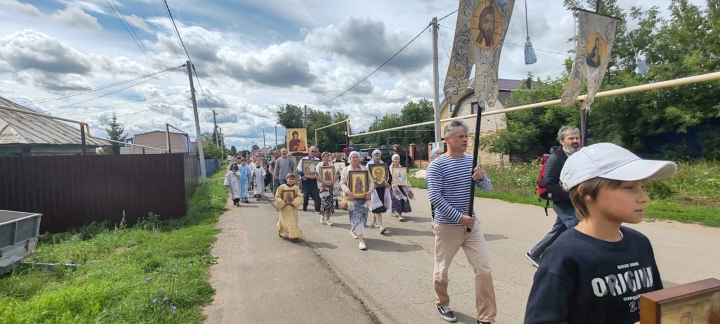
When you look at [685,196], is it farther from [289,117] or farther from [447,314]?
[289,117]

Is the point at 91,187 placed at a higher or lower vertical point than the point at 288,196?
higher

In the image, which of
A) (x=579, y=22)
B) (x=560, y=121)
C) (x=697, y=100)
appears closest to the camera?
(x=579, y=22)

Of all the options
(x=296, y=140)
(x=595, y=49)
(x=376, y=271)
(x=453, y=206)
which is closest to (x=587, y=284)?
A: (x=453, y=206)

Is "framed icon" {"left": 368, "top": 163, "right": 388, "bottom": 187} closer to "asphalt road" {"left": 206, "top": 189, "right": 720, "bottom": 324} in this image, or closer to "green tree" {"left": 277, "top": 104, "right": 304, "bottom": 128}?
"asphalt road" {"left": 206, "top": 189, "right": 720, "bottom": 324}

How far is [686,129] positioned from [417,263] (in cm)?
1383

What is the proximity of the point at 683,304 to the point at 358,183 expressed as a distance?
5.70 meters

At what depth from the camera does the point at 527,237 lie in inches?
265

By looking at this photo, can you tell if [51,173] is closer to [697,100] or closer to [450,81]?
[450,81]

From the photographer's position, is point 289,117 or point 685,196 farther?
point 289,117

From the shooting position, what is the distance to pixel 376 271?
5.17 m

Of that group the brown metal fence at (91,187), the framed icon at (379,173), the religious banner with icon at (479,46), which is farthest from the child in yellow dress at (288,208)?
the religious banner with icon at (479,46)

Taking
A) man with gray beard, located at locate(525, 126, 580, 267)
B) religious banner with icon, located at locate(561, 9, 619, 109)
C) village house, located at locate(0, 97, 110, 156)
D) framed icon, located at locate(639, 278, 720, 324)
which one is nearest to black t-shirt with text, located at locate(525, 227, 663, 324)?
framed icon, located at locate(639, 278, 720, 324)

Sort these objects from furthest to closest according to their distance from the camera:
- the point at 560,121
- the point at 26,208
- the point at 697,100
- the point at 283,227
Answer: the point at 560,121 → the point at 697,100 → the point at 26,208 → the point at 283,227

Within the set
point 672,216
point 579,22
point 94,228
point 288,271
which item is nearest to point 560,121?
point 672,216
